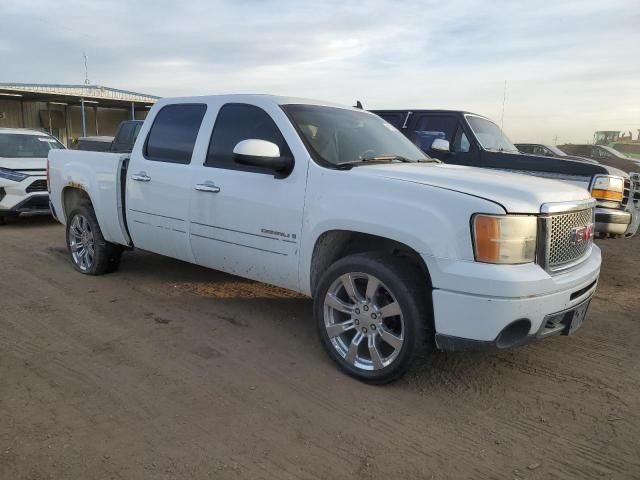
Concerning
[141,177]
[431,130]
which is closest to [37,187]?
[141,177]

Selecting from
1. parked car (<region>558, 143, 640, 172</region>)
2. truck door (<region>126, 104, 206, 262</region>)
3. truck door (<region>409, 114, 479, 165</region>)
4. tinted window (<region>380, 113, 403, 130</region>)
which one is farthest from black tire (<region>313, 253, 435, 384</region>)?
parked car (<region>558, 143, 640, 172</region>)

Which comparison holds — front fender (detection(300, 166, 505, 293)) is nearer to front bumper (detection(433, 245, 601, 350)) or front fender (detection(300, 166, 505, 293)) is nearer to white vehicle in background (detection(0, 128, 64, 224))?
front bumper (detection(433, 245, 601, 350))

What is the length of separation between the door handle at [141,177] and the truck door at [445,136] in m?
3.89

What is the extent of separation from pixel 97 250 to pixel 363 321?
356 cm

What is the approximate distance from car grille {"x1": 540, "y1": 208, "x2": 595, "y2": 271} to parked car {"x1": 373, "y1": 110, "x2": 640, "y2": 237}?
2739mm

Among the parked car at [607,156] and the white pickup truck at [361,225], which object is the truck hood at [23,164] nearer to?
the white pickup truck at [361,225]

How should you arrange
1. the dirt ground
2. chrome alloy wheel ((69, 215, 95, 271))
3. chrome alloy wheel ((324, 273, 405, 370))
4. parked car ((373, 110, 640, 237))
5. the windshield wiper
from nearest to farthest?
the dirt ground → chrome alloy wheel ((324, 273, 405, 370)) → the windshield wiper → chrome alloy wheel ((69, 215, 95, 271)) → parked car ((373, 110, 640, 237))

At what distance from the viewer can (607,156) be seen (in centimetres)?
1927

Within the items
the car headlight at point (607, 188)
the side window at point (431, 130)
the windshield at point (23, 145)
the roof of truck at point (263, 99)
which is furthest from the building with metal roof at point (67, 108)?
the car headlight at point (607, 188)

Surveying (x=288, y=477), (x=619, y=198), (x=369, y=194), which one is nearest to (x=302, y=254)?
(x=369, y=194)

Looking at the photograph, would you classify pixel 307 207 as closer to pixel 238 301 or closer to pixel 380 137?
pixel 380 137

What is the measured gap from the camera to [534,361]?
385 cm

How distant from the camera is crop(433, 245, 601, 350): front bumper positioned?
2891mm

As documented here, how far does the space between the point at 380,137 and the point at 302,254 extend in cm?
135
